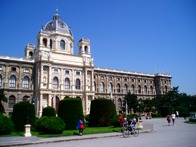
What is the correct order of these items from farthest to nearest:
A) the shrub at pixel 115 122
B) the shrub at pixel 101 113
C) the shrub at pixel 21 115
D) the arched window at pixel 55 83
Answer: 1. the arched window at pixel 55 83
2. the shrub at pixel 101 113
3. the shrub at pixel 115 122
4. the shrub at pixel 21 115

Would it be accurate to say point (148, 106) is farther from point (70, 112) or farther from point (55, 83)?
point (70, 112)

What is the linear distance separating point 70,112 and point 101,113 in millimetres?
4945

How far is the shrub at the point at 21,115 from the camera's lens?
2405cm

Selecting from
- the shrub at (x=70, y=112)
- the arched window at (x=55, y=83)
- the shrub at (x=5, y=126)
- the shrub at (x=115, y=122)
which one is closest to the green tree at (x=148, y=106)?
the arched window at (x=55, y=83)

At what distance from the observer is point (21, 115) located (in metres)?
24.2

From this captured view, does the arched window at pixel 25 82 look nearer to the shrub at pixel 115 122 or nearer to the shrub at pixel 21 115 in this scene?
the shrub at pixel 21 115

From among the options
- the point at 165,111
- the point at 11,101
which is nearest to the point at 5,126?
the point at 11,101

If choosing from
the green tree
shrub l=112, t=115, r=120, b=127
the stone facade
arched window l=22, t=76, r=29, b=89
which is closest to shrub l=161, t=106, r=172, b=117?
the green tree

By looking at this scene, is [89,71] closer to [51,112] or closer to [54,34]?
[54,34]

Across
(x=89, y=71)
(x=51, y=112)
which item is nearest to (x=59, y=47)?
(x=89, y=71)

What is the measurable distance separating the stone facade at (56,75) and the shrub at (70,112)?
25.8 m

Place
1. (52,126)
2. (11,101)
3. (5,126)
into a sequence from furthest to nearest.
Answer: (11,101), (52,126), (5,126)

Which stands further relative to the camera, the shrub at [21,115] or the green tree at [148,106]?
the green tree at [148,106]

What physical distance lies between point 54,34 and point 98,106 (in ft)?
120
